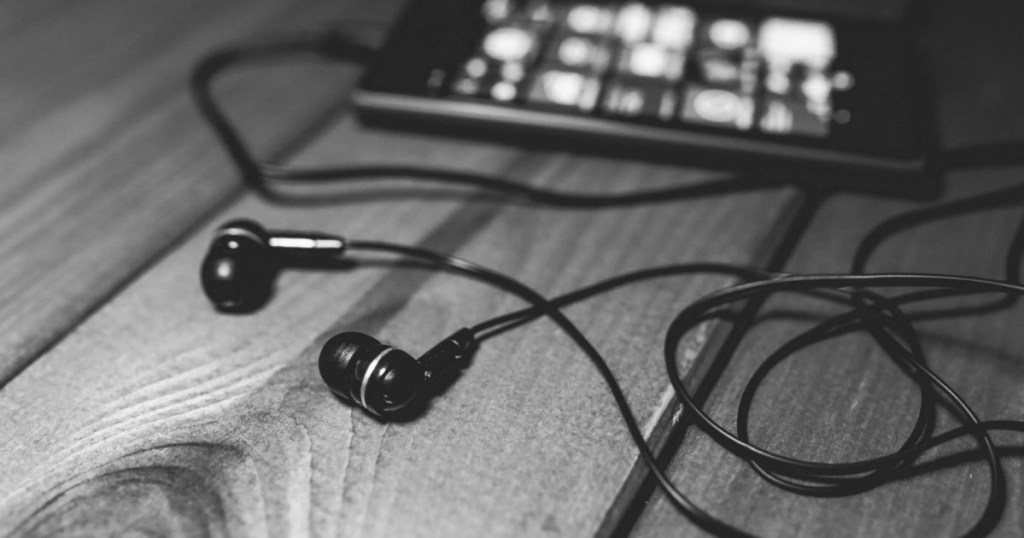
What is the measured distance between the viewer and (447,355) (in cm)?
31

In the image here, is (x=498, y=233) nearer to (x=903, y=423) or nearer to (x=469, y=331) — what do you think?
(x=469, y=331)

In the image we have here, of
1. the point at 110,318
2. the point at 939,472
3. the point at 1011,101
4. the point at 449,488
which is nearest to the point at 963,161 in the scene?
the point at 1011,101

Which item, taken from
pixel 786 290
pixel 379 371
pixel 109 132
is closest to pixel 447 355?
pixel 379 371

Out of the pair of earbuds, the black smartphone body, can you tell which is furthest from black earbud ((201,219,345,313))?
the black smartphone body

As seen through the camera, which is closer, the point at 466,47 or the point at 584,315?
the point at 584,315

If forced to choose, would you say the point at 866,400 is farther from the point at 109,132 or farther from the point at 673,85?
the point at 109,132

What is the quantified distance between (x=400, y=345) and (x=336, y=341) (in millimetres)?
43

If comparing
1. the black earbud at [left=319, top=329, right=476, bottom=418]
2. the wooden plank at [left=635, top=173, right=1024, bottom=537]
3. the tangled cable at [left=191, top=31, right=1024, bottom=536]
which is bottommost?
the wooden plank at [left=635, top=173, right=1024, bottom=537]

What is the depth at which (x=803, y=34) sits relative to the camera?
1.59 feet

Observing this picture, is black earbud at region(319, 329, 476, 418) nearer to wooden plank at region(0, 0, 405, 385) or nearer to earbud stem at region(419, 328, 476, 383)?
earbud stem at region(419, 328, 476, 383)

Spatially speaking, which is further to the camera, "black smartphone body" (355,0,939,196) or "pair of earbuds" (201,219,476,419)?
"black smartphone body" (355,0,939,196)

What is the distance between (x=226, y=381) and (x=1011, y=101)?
1.57ft

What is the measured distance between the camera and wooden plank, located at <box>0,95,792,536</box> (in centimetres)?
27

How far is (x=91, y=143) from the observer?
0.46m
